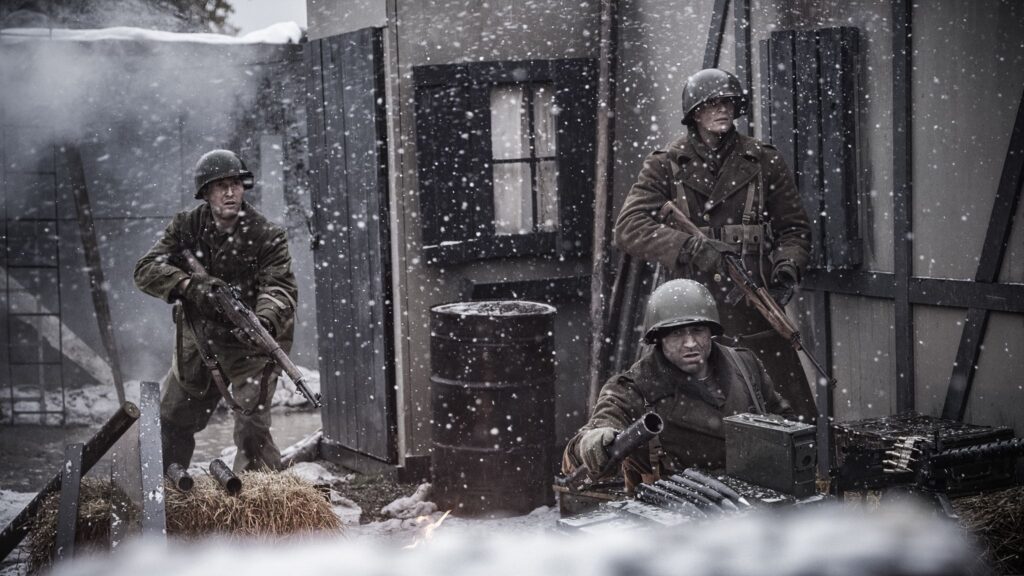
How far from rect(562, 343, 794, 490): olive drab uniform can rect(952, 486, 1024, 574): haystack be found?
0.85 meters

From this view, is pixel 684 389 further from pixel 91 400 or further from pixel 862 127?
pixel 91 400

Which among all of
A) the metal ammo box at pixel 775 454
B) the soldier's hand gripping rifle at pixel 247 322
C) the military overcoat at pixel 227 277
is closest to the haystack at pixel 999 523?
the metal ammo box at pixel 775 454

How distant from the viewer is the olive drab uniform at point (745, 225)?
5828mm

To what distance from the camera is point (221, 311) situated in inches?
235

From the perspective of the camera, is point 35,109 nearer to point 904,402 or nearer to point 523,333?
point 523,333

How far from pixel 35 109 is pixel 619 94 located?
565 centimetres

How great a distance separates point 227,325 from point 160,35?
16.5 ft

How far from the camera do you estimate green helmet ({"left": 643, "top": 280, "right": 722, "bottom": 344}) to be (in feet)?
14.2

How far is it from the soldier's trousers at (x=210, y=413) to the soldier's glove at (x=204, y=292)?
0.49 meters

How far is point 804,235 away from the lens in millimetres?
5875

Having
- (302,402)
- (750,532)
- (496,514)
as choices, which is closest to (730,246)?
(496,514)

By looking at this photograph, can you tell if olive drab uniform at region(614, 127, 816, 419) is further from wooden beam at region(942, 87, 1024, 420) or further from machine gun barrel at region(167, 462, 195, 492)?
machine gun barrel at region(167, 462, 195, 492)

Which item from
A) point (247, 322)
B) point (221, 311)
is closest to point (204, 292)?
point (221, 311)

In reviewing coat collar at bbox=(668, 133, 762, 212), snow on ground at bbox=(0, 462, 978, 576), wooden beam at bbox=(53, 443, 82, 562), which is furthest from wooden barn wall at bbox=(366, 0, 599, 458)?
snow on ground at bbox=(0, 462, 978, 576)
